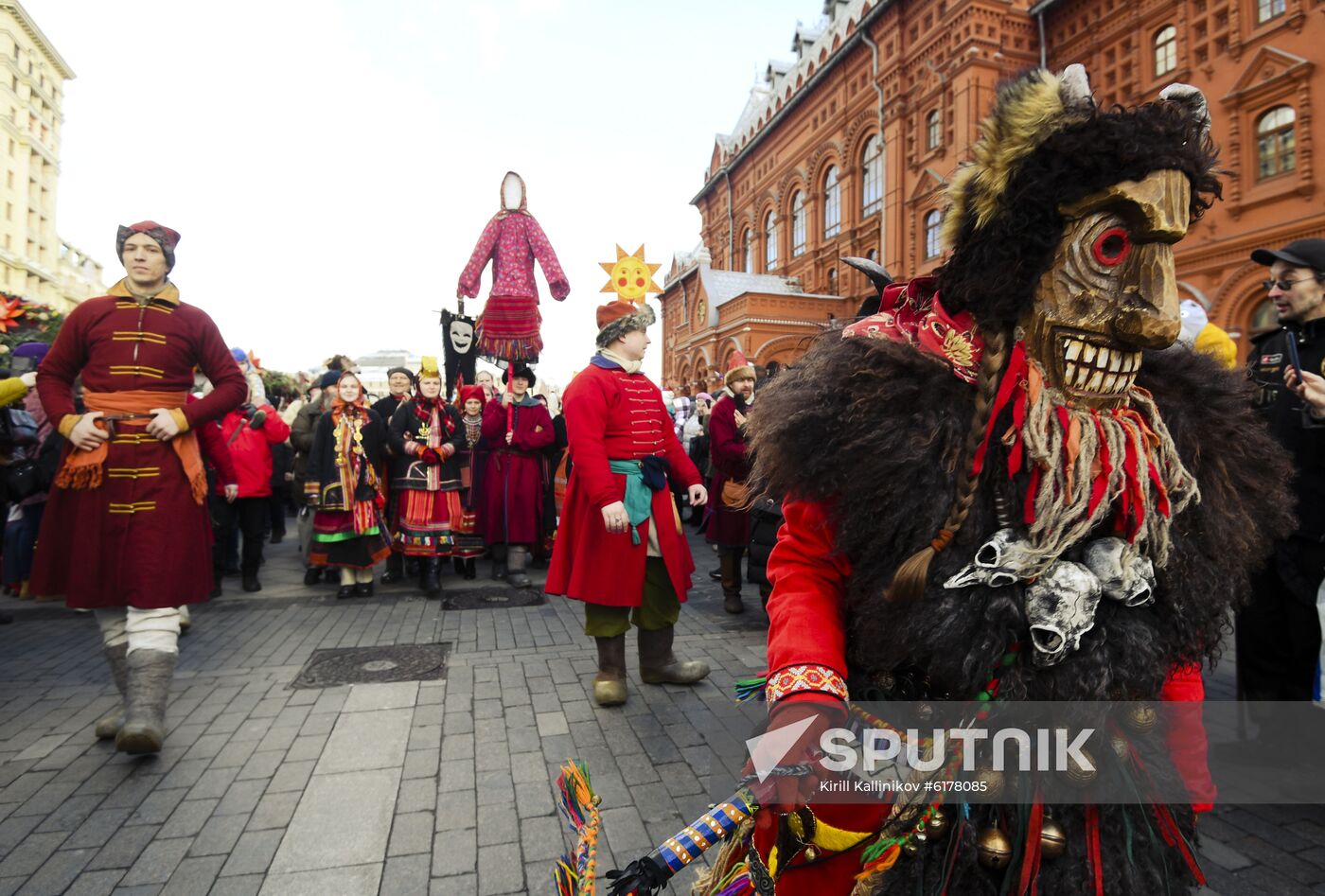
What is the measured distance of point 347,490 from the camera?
23.1ft

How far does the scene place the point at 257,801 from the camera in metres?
3.07

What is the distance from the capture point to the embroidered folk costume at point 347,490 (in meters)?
7.05

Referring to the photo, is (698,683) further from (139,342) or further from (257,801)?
(139,342)

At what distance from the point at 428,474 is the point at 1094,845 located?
6916 millimetres

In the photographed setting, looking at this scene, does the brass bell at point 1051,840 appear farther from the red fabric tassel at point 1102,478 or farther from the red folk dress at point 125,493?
the red folk dress at point 125,493

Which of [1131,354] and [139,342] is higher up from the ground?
[139,342]

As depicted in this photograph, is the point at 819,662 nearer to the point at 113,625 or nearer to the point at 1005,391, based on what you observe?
the point at 1005,391

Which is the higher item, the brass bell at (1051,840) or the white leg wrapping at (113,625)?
the brass bell at (1051,840)

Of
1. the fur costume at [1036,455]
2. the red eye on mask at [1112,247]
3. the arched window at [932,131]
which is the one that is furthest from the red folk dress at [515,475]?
the arched window at [932,131]

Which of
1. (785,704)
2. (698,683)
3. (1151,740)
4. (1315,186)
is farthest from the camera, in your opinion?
(1315,186)

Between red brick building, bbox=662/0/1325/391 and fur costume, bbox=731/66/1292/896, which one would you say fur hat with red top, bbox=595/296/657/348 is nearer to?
red brick building, bbox=662/0/1325/391

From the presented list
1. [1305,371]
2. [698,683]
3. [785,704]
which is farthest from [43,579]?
[1305,371]

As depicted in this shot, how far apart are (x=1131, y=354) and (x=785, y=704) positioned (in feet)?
2.94

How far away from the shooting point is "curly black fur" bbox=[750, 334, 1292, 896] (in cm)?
129
